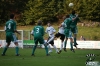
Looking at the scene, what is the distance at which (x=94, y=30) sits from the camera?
68375 mm

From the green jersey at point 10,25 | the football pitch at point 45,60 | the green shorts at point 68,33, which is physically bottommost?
the football pitch at point 45,60

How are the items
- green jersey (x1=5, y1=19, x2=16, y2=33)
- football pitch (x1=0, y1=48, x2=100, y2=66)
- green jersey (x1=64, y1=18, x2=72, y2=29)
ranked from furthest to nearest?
green jersey (x1=64, y1=18, x2=72, y2=29)
green jersey (x1=5, y1=19, x2=16, y2=33)
football pitch (x1=0, y1=48, x2=100, y2=66)

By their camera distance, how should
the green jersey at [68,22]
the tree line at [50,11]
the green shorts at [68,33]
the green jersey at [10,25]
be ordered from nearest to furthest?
1. the green jersey at [10,25]
2. the green jersey at [68,22]
3. the green shorts at [68,33]
4. the tree line at [50,11]

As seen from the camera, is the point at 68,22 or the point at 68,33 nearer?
the point at 68,22

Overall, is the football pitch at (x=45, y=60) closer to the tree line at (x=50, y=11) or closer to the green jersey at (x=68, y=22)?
the green jersey at (x=68, y=22)

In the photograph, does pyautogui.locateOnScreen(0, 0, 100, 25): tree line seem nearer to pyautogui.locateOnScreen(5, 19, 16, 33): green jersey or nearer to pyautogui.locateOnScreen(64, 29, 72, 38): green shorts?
pyautogui.locateOnScreen(64, 29, 72, 38): green shorts

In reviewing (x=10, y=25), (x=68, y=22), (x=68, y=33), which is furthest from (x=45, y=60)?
(x=68, y=33)

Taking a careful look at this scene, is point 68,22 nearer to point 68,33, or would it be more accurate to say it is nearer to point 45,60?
point 68,33

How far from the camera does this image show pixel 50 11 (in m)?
79.7

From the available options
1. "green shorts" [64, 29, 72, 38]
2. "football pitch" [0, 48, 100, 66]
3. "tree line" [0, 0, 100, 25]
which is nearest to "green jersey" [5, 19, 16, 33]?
"football pitch" [0, 48, 100, 66]

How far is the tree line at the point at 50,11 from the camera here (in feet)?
255

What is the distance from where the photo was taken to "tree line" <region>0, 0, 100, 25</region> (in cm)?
7781

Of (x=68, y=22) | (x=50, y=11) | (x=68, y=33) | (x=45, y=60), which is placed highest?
(x=50, y=11)

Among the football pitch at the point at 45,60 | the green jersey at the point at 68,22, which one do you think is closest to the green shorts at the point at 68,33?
the green jersey at the point at 68,22
